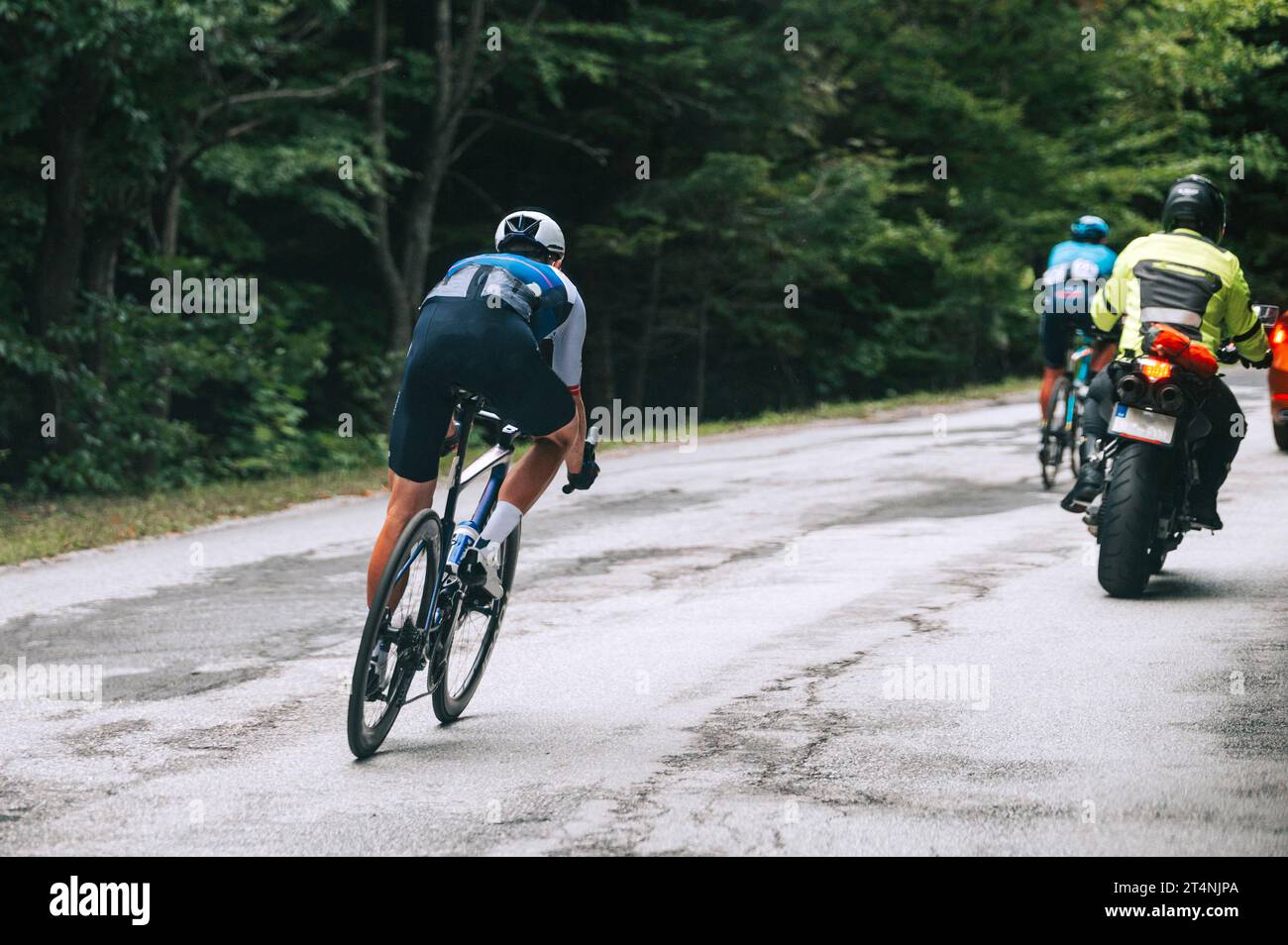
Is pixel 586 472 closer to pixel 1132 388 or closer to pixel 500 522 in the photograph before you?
pixel 500 522

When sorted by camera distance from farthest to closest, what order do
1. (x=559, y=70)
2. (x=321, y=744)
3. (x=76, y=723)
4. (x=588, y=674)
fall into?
(x=559, y=70) < (x=588, y=674) < (x=76, y=723) < (x=321, y=744)

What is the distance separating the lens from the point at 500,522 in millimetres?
6293

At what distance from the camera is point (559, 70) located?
968 inches

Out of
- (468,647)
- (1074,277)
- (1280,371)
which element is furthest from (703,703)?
(1280,371)

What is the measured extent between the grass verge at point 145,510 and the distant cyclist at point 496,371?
6.25 metres

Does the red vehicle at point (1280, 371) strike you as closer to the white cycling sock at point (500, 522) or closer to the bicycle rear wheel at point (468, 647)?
the bicycle rear wheel at point (468, 647)

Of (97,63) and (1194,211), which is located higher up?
(97,63)

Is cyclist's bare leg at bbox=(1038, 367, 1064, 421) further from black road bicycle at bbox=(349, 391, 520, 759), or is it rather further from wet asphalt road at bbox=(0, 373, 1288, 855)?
black road bicycle at bbox=(349, 391, 520, 759)

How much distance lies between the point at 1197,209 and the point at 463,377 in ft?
15.3

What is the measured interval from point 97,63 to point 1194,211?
37.6ft

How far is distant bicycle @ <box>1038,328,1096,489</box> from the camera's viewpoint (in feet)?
44.1

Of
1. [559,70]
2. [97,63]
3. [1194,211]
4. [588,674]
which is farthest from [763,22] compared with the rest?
[588,674]
